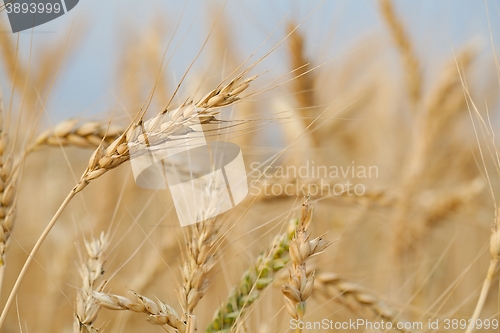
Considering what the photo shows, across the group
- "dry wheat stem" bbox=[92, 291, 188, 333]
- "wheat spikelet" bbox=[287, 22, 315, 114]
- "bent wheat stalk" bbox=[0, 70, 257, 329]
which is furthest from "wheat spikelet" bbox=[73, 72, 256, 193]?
"wheat spikelet" bbox=[287, 22, 315, 114]

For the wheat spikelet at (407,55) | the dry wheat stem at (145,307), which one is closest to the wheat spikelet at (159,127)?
the dry wheat stem at (145,307)

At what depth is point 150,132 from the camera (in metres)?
0.48

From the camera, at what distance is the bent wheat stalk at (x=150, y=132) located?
1.54 feet

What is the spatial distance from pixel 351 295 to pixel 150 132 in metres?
0.52

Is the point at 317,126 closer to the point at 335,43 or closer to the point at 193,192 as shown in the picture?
the point at 335,43

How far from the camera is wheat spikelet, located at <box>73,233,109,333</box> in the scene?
48cm

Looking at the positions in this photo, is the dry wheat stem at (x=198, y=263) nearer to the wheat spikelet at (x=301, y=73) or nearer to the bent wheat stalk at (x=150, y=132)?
the bent wheat stalk at (x=150, y=132)

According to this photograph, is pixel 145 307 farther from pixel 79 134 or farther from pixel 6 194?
pixel 79 134

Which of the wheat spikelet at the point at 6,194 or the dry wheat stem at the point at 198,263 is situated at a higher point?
the wheat spikelet at the point at 6,194

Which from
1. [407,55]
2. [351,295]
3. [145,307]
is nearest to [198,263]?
[145,307]

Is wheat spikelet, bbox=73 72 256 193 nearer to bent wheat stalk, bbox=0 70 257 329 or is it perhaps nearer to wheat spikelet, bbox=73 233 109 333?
bent wheat stalk, bbox=0 70 257 329

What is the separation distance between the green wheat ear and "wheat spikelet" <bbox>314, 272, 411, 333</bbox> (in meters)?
0.19

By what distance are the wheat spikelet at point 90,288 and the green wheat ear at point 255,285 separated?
0.18 m

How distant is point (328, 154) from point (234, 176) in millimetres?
460
